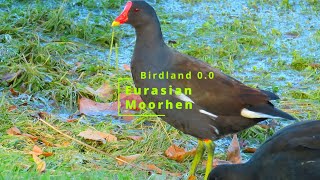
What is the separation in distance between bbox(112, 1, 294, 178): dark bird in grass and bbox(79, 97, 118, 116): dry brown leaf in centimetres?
122

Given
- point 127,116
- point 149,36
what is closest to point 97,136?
point 127,116

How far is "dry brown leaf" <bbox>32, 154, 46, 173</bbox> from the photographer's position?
5666 mm

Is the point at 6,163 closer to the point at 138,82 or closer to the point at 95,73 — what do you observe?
the point at 138,82

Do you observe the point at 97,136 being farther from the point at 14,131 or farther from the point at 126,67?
the point at 126,67

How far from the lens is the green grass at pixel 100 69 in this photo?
617 centimetres

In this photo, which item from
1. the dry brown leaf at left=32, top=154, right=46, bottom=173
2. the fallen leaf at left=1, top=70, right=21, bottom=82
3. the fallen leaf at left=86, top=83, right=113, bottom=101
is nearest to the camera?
the dry brown leaf at left=32, top=154, right=46, bottom=173

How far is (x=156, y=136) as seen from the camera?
6469 millimetres

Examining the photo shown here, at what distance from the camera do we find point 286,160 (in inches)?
205

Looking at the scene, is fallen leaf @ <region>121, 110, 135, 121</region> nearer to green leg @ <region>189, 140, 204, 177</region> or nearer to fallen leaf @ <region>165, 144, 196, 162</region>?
fallen leaf @ <region>165, 144, 196, 162</region>

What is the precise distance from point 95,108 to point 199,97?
4.92 feet

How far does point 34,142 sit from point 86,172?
0.86 metres

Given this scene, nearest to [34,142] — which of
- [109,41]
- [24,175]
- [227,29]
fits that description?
[24,175]

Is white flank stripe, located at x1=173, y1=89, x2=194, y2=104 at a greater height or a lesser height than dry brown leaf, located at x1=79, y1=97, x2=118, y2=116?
greater

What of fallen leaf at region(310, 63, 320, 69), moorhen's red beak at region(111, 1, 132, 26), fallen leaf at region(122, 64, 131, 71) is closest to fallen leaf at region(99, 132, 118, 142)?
moorhen's red beak at region(111, 1, 132, 26)
